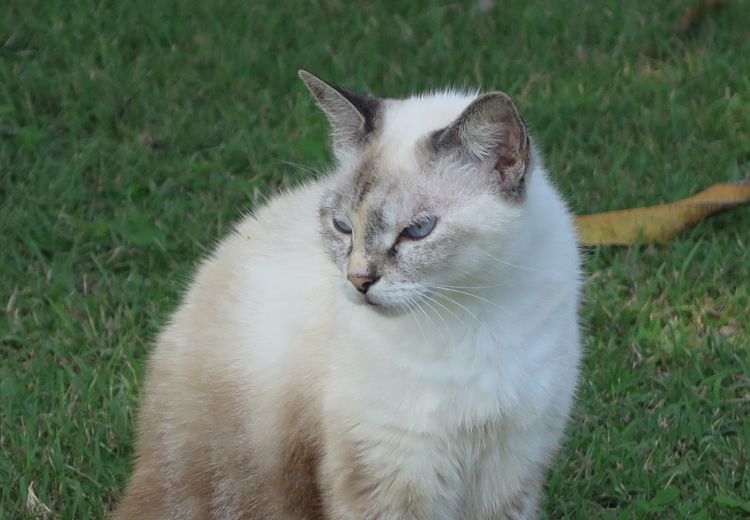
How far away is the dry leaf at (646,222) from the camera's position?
18.4 feet

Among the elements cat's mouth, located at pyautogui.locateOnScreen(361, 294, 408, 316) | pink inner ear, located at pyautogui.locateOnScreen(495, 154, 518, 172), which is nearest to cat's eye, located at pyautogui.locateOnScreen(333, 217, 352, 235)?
cat's mouth, located at pyautogui.locateOnScreen(361, 294, 408, 316)

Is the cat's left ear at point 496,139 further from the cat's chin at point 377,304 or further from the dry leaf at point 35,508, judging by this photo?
the dry leaf at point 35,508

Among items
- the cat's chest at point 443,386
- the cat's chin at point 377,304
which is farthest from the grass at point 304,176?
the cat's chin at point 377,304

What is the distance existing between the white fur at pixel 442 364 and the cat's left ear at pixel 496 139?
3.6 inches

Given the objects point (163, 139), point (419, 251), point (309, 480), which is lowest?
point (163, 139)

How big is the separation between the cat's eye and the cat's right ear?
25 cm

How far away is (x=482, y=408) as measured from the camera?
11.9 ft

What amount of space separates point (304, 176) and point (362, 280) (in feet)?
8.52

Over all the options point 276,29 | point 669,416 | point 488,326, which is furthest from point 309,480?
point 276,29

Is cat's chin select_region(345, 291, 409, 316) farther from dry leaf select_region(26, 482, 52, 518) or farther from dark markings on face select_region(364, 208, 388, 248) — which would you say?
dry leaf select_region(26, 482, 52, 518)

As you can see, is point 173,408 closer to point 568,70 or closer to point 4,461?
point 4,461

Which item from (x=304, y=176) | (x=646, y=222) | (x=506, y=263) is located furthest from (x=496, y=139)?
(x=304, y=176)

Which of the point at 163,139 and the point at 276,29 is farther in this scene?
the point at 276,29

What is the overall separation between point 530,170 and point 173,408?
1400 mm
